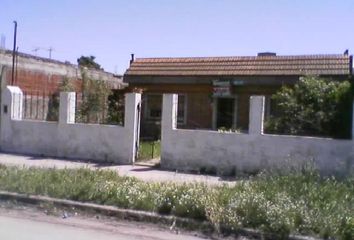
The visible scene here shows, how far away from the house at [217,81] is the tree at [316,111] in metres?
5.21

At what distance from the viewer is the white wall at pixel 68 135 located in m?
15.2

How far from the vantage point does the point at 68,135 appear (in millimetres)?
16109

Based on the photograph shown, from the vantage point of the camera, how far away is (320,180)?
10.8 m

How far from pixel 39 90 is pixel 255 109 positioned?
1183 centimetres

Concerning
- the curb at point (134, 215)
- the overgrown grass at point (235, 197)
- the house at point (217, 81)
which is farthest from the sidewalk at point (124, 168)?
the house at point (217, 81)

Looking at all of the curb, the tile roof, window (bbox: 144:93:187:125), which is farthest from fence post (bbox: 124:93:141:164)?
window (bbox: 144:93:187:125)

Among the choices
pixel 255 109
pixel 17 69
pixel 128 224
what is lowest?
pixel 128 224

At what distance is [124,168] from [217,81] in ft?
29.9

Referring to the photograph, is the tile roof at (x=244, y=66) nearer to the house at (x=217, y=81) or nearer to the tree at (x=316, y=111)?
the house at (x=217, y=81)

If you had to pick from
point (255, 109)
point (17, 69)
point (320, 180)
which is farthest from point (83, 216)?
point (17, 69)

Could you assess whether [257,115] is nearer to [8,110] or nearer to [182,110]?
[8,110]

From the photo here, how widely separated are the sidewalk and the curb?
3.19 meters

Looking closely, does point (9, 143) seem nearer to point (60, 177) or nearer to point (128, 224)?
point (60, 177)

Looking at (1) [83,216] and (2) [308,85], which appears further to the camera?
(2) [308,85]
